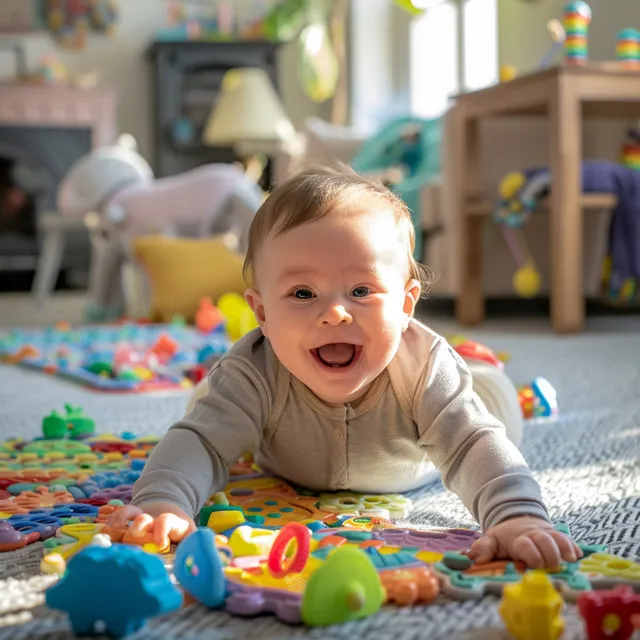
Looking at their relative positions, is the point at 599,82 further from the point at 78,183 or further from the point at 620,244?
the point at 78,183

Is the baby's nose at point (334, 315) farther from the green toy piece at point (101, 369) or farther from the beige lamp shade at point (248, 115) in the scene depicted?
the beige lamp shade at point (248, 115)

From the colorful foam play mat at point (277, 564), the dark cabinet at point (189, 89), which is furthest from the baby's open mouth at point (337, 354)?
the dark cabinet at point (189, 89)

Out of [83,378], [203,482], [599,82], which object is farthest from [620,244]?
[203,482]

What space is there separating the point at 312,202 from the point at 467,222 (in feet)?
7.29

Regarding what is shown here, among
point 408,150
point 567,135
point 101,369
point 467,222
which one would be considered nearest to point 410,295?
point 101,369

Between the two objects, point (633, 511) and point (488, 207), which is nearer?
point (633, 511)

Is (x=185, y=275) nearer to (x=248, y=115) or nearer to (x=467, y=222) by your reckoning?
(x=467, y=222)

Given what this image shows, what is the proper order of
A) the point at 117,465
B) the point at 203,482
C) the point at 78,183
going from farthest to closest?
1. the point at 78,183
2. the point at 117,465
3. the point at 203,482

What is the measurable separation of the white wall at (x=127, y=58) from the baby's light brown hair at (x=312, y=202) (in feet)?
16.6

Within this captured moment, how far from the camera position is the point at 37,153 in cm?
553

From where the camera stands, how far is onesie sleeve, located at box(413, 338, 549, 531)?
2.52ft

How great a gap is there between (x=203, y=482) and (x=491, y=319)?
2388 millimetres

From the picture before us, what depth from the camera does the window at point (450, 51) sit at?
432cm

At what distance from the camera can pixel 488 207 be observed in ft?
9.43
